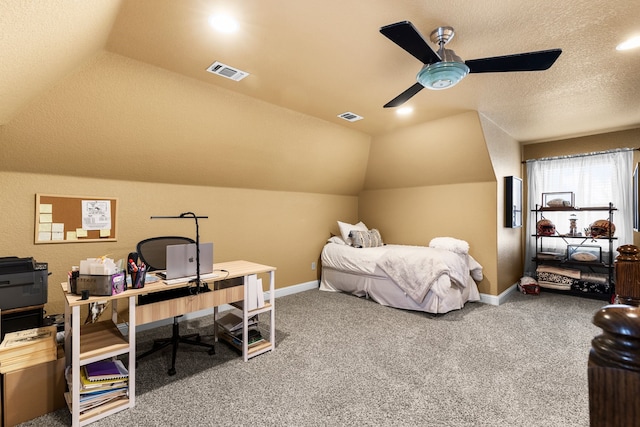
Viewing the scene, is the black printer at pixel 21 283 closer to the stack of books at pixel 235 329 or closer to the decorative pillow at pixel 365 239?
the stack of books at pixel 235 329

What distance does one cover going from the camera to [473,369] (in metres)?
2.51

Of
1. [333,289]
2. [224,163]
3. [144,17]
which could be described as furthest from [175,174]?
[333,289]

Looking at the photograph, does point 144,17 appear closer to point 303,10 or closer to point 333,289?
point 303,10

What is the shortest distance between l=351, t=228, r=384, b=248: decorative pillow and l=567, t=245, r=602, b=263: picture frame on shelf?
2.90 metres

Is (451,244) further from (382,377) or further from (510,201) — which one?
(382,377)

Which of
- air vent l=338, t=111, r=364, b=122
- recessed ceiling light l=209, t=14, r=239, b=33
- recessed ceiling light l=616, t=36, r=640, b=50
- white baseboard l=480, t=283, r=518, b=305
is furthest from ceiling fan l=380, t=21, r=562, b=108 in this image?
white baseboard l=480, t=283, r=518, b=305

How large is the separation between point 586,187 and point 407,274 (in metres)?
3.31

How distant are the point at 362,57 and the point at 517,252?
173 inches

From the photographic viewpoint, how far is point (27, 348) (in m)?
2.06

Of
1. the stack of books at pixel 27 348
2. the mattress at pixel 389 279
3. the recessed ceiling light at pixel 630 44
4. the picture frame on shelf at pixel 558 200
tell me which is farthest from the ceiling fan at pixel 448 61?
the picture frame on shelf at pixel 558 200

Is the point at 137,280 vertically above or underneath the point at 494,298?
above

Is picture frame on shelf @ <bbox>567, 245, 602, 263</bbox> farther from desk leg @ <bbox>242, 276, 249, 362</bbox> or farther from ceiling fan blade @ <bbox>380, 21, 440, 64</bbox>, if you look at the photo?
desk leg @ <bbox>242, 276, 249, 362</bbox>

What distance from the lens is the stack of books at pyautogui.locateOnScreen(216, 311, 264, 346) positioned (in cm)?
284

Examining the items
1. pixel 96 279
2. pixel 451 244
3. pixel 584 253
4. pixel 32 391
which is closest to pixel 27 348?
pixel 32 391
